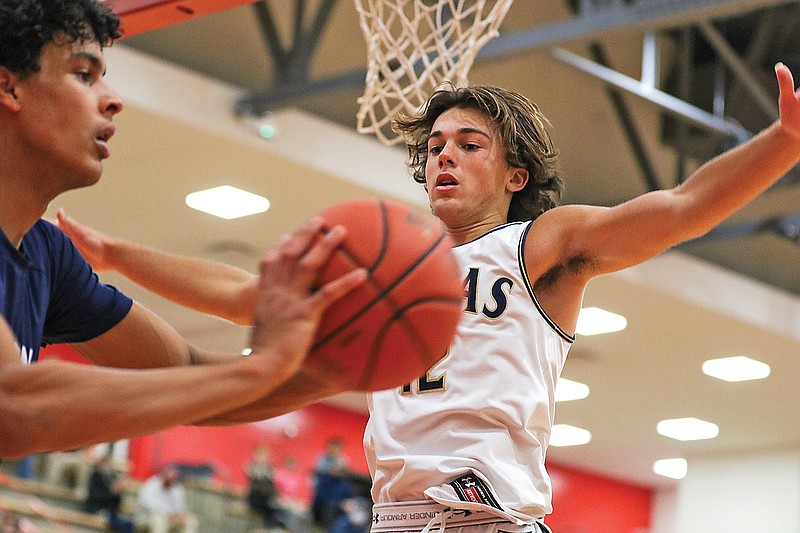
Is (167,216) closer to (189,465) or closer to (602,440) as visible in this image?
(189,465)

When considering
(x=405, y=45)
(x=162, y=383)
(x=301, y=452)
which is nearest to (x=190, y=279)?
(x=162, y=383)

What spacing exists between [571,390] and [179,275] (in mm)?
12220

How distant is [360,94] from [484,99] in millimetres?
4969

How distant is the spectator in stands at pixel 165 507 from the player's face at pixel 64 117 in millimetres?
11141

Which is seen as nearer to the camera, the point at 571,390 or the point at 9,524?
the point at 9,524

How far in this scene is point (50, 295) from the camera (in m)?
2.73

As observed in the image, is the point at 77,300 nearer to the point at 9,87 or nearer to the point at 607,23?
the point at 9,87

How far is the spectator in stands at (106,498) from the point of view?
504 inches

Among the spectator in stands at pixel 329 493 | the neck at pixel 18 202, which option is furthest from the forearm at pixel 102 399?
the spectator in stands at pixel 329 493

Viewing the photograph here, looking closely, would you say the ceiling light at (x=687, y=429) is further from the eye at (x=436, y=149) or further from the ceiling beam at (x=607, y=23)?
the eye at (x=436, y=149)

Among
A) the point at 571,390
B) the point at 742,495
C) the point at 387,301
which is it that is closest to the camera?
the point at 387,301

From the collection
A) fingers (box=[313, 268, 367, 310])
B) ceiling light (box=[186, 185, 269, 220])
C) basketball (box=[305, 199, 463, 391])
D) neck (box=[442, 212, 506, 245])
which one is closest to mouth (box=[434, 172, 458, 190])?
neck (box=[442, 212, 506, 245])

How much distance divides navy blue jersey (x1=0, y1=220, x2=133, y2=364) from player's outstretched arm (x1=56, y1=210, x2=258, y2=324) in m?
0.13

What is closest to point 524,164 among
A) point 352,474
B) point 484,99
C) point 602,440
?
point 484,99
